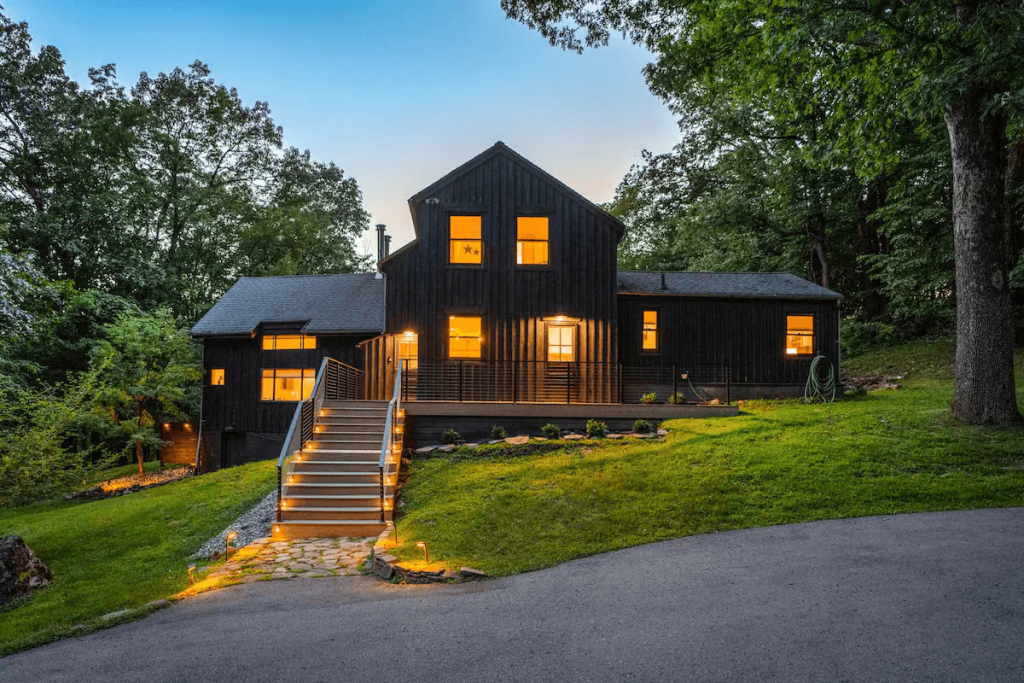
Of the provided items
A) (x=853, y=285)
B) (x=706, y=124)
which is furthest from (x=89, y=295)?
(x=853, y=285)

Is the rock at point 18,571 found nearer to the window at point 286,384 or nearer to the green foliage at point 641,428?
the green foliage at point 641,428

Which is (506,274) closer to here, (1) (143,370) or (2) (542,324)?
(2) (542,324)

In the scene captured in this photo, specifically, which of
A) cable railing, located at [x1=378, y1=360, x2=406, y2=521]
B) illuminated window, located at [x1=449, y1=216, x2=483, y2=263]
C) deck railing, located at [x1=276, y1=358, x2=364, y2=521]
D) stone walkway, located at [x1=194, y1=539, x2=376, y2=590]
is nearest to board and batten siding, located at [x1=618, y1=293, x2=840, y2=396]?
illuminated window, located at [x1=449, y1=216, x2=483, y2=263]

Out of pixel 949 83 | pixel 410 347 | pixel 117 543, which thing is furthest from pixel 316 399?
pixel 949 83

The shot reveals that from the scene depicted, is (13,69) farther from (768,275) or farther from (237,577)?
(768,275)

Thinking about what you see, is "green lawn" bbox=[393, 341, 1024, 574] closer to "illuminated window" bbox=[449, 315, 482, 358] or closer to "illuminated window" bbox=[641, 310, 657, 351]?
"illuminated window" bbox=[449, 315, 482, 358]

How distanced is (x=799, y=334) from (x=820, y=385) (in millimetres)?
1769

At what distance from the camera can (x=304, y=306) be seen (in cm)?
2036

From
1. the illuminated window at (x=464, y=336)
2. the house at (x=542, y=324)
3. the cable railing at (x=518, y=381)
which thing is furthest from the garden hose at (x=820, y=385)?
the illuminated window at (x=464, y=336)

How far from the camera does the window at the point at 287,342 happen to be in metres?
19.6

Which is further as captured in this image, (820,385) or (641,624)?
(820,385)

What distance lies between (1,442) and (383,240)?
41.3 ft

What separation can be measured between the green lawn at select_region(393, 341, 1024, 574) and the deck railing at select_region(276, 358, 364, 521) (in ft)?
7.44

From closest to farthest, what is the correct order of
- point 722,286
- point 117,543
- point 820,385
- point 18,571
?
1. point 18,571
2. point 117,543
3. point 820,385
4. point 722,286
